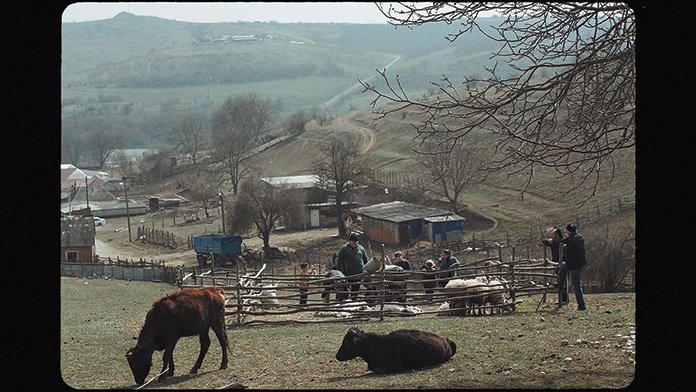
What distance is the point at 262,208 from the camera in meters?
47.5

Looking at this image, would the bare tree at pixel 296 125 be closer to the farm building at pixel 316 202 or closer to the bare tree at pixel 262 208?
the farm building at pixel 316 202

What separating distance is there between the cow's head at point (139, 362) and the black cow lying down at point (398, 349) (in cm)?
227

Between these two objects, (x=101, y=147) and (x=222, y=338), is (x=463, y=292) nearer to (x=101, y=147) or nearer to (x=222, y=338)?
(x=222, y=338)

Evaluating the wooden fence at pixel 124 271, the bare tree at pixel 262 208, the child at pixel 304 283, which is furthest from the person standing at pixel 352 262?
the bare tree at pixel 262 208

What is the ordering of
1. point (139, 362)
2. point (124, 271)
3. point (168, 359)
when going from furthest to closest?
point (124, 271), point (168, 359), point (139, 362)

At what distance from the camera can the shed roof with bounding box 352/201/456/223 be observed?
154ft

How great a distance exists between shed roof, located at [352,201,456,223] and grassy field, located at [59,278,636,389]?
30.5m

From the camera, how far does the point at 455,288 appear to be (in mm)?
16078

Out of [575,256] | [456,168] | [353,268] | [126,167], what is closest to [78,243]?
[456,168]

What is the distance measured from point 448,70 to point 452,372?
99.4 metres

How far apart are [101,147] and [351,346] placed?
107m

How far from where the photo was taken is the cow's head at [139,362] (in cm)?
1017
